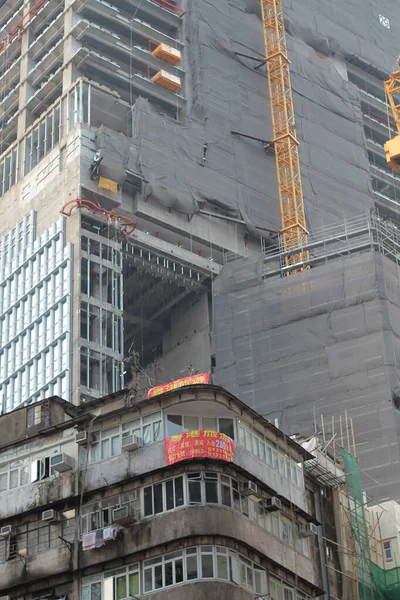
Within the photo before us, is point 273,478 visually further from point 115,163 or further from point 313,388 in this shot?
point 115,163

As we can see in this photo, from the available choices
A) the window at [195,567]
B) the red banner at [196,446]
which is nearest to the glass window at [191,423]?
the red banner at [196,446]

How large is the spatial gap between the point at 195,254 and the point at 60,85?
19989 mm

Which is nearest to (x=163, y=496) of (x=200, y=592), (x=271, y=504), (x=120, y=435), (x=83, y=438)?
(x=120, y=435)

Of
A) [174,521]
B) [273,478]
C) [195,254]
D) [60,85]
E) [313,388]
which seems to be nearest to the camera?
[174,521]

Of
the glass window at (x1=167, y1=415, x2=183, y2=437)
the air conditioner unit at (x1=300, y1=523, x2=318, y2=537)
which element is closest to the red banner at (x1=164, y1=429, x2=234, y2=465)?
the glass window at (x1=167, y1=415, x2=183, y2=437)

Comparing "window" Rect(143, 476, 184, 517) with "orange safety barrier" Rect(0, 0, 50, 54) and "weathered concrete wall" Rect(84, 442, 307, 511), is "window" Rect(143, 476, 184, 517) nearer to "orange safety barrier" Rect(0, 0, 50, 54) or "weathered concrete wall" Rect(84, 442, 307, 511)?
"weathered concrete wall" Rect(84, 442, 307, 511)

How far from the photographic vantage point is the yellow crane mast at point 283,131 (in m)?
106

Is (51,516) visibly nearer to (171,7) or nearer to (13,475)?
(13,475)

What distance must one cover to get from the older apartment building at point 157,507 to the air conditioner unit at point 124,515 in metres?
0.05

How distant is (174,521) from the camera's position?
4400 centimetres

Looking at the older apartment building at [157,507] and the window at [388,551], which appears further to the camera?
the window at [388,551]

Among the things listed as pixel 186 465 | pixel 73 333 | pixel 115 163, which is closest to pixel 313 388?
pixel 73 333

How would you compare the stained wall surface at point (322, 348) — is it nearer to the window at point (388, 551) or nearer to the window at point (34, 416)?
the window at point (388, 551)

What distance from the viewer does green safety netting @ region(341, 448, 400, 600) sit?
2202 inches
